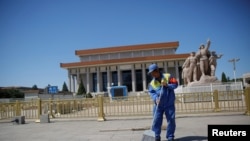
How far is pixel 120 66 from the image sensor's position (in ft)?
198

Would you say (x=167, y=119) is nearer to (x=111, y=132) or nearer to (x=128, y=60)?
(x=111, y=132)

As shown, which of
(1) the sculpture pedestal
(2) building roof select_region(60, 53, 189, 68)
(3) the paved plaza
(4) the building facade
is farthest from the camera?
(4) the building facade

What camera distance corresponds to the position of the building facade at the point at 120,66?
59.0 m

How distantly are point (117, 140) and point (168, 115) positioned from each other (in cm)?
144

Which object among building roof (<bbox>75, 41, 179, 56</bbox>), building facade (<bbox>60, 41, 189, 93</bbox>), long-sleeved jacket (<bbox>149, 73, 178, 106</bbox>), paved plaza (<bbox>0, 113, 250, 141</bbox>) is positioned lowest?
paved plaza (<bbox>0, 113, 250, 141</bbox>)

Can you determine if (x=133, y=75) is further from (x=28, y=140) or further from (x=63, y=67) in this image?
(x=28, y=140)

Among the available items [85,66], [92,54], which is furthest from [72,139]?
[92,54]

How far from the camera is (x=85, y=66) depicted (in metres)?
60.8

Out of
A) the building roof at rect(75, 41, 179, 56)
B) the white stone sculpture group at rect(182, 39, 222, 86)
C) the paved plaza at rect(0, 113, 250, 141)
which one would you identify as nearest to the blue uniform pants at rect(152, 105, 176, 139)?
the paved plaza at rect(0, 113, 250, 141)

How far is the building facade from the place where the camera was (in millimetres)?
59031

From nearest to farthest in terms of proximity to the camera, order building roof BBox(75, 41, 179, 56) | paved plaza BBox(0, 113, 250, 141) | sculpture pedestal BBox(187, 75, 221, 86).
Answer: paved plaza BBox(0, 113, 250, 141) → sculpture pedestal BBox(187, 75, 221, 86) → building roof BBox(75, 41, 179, 56)

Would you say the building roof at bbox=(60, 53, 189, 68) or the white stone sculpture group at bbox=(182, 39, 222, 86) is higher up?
the building roof at bbox=(60, 53, 189, 68)
